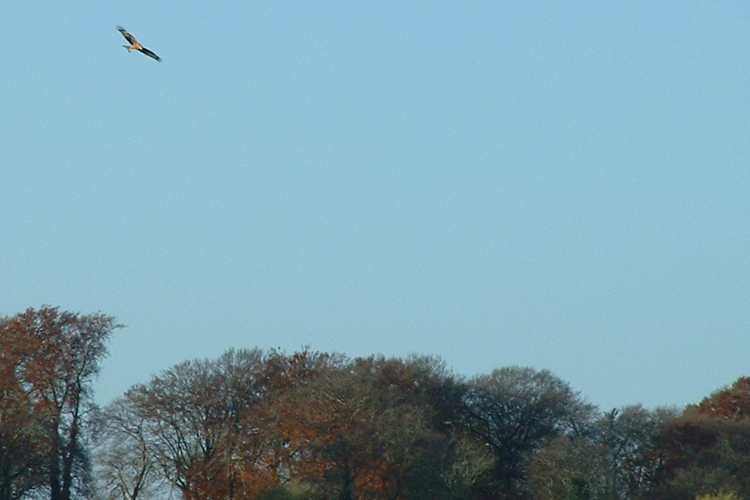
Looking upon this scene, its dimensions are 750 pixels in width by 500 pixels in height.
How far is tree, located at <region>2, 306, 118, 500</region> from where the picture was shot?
85000 mm

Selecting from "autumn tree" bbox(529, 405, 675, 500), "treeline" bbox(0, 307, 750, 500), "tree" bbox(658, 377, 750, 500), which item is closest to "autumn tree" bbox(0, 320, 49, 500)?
"treeline" bbox(0, 307, 750, 500)

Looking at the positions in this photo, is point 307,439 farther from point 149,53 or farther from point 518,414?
point 149,53

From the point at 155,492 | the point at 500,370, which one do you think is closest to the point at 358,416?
the point at 155,492

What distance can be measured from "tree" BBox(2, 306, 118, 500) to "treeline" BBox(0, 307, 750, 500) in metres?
0.06

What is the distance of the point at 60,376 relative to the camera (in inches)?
3388

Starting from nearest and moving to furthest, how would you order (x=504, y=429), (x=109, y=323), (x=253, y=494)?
1. (x=253, y=494)
2. (x=109, y=323)
3. (x=504, y=429)

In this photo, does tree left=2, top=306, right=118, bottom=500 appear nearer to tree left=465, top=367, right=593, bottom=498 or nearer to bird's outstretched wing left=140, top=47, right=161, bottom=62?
tree left=465, top=367, right=593, bottom=498

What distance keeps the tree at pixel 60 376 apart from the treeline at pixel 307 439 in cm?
6

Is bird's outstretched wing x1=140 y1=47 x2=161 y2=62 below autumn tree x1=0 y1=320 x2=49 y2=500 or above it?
below

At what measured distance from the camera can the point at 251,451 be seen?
285 feet

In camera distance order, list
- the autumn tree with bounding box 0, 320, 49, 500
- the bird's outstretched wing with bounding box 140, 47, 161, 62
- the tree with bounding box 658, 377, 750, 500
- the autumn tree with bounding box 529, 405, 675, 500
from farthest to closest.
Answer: the tree with bounding box 658, 377, 750, 500 < the autumn tree with bounding box 529, 405, 675, 500 < the autumn tree with bounding box 0, 320, 49, 500 < the bird's outstretched wing with bounding box 140, 47, 161, 62

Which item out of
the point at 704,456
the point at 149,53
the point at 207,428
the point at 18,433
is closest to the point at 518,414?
the point at 704,456

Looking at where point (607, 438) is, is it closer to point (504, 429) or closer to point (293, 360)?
point (504, 429)

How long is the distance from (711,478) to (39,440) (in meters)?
30.6
